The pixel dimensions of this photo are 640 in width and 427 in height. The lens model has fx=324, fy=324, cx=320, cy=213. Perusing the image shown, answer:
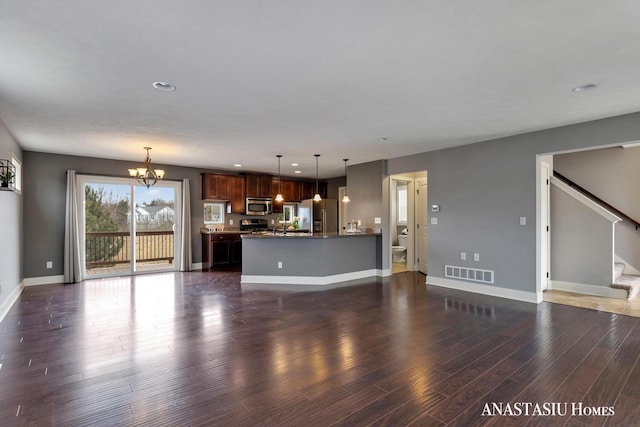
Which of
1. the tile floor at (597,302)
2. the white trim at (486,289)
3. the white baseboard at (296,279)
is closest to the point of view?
the tile floor at (597,302)

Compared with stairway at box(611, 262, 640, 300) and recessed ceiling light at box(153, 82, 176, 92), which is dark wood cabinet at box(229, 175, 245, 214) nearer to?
recessed ceiling light at box(153, 82, 176, 92)

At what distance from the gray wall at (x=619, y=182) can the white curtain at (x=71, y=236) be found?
384 inches

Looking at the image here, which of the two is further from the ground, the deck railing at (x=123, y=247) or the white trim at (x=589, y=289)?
the deck railing at (x=123, y=247)

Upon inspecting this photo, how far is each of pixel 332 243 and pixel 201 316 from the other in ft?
9.36

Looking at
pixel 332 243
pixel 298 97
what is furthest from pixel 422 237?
pixel 298 97

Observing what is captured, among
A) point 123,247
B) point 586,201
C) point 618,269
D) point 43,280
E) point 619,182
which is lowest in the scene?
point 43,280

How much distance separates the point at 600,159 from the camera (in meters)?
6.10

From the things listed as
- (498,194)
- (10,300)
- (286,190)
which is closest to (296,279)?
(498,194)

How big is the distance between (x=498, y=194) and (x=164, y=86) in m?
4.87

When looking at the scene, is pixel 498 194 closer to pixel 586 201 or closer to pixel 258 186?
pixel 586 201

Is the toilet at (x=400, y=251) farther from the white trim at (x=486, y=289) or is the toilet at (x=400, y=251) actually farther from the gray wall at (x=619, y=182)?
the gray wall at (x=619, y=182)

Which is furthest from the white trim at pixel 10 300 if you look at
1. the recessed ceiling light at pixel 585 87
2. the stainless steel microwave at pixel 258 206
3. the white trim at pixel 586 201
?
the white trim at pixel 586 201

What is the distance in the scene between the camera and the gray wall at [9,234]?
4.15 metres

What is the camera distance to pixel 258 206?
8930mm
